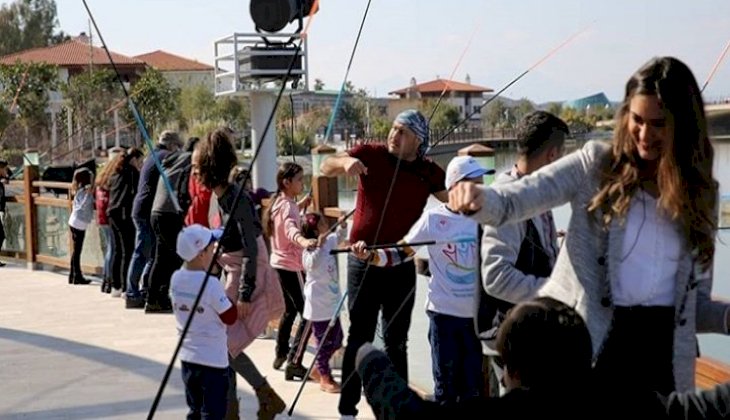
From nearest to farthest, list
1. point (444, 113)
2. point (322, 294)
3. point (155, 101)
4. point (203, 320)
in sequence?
point (203, 320), point (322, 294), point (444, 113), point (155, 101)

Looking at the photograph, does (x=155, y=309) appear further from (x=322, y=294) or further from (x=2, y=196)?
(x=2, y=196)

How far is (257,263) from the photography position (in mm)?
5285

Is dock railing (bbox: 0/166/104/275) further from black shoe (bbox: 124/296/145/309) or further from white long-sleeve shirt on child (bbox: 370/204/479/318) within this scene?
white long-sleeve shirt on child (bbox: 370/204/479/318)

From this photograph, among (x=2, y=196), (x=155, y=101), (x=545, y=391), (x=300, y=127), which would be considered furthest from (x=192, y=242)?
(x=155, y=101)

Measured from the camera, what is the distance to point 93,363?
7.50 metres

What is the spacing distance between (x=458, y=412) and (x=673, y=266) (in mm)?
728

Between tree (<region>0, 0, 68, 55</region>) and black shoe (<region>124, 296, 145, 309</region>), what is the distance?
246 feet

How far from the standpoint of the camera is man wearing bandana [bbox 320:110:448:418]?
5180 millimetres

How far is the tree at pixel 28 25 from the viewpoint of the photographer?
8162 centimetres

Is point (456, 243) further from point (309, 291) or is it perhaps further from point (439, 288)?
point (309, 291)

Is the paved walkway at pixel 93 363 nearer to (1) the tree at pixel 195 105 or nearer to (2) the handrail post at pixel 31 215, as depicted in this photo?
(2) the handrail post at pixel 31 215

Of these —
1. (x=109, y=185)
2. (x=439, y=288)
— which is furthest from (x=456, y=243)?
(x=109, y=185)

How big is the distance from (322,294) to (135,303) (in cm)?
362

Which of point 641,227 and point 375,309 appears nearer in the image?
point 641,227
